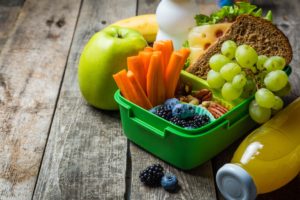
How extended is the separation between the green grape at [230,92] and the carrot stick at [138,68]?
17cm

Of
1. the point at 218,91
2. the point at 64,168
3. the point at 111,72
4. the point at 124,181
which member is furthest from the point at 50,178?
the point at 218,91

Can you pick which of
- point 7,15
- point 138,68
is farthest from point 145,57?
point 7,15

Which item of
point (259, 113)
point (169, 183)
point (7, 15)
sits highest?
point (259, 113)

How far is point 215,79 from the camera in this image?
1.06 metres

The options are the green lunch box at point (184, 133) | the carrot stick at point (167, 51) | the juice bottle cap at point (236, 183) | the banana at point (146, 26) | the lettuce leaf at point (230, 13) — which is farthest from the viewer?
the banana at point (146, 26)

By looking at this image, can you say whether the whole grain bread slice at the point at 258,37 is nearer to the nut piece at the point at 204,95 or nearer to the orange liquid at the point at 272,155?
the nut piece at the point at 204,95

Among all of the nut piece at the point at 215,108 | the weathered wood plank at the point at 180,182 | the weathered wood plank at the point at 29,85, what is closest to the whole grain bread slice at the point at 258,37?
the nut piece at the point at 215,108

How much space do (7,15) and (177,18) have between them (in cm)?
69

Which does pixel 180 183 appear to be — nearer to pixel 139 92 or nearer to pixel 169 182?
pixel 169 182

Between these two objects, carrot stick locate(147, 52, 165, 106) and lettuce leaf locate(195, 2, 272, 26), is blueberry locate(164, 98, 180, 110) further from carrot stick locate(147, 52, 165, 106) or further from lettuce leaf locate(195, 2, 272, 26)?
lettuce leaf locate(195, 2, 272, 26)

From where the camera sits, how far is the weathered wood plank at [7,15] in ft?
5.19

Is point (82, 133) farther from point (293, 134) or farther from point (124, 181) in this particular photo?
point (293, 134)

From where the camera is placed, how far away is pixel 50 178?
103cm

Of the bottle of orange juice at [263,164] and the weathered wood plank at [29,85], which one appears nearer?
the bottle of orange juice at [263,164]
